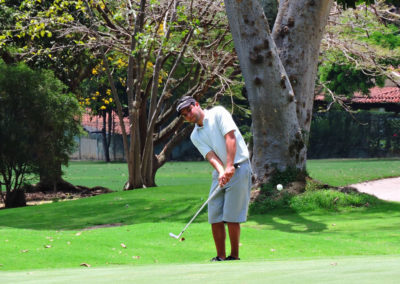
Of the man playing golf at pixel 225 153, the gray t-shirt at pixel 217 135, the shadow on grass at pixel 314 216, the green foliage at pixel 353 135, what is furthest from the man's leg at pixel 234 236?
the green foliage at pixel 353 135

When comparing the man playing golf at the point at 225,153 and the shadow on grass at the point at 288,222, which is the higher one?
the man playing golf at the point at 225,153

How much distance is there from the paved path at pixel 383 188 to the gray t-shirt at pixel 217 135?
1106cm

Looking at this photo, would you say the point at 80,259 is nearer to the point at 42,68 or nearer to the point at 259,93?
the point at 259,93

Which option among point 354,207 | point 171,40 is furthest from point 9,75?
point 354,207

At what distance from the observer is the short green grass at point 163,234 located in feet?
30.3

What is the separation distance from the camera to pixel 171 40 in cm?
2286

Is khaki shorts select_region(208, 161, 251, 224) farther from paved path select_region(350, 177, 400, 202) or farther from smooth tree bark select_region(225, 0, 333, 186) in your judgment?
paved path select_region(350, 177, 400, 202)

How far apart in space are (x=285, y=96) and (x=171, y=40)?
8.57m

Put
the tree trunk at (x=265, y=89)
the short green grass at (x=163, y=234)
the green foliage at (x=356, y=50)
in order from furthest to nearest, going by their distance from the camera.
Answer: the green foliage at (x=356, y=50) < the tree trunk at (x=265, y=89) < the short green grass at (x=163, y=234)

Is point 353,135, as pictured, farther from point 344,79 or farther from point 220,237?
point 220,237

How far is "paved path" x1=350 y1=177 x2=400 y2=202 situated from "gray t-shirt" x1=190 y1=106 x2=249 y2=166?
1106 centimetres

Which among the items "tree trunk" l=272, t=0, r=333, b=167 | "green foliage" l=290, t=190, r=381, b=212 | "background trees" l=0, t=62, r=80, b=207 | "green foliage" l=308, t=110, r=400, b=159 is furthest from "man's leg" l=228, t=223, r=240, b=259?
"green foliage" l=308, t=110, r=400, b=159

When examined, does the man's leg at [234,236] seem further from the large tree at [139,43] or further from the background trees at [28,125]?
the background trees at [28,125]

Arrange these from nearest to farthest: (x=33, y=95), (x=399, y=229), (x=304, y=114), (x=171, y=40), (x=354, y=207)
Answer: (x=399, y=229)
(x=354, y=207)
(x=304, y=114)
(x=33, y=95)
(x=171, y=40)
